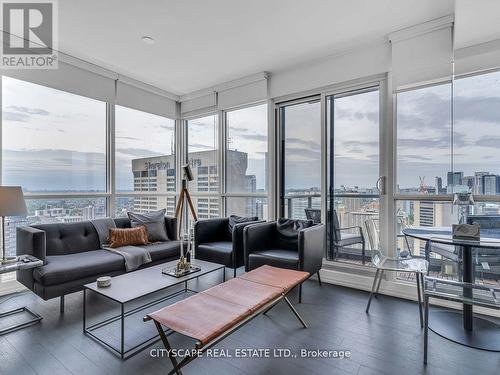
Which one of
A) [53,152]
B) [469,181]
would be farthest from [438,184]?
[53,152]

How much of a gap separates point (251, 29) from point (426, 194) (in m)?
2.48

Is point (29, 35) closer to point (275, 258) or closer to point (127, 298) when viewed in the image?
point (127, 298)

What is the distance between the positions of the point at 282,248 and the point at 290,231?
232mm

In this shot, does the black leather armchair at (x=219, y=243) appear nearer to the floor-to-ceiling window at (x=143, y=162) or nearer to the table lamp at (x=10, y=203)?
the floor-to-ceiling window at (x=143, y=162)

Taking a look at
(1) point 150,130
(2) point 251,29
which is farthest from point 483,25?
(1) point 150,130

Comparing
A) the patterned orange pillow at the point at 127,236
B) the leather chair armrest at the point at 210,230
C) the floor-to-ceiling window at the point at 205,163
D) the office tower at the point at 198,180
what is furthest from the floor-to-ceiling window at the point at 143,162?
the leather chair armrest at the point at 210,230

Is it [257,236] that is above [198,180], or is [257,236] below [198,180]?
below

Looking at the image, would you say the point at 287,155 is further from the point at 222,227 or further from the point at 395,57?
the point at 395,57

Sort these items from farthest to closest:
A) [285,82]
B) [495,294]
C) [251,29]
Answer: [285,82]
[251,29]
[495,294]

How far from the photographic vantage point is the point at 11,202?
2.48 metres

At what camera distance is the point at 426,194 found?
2865mm

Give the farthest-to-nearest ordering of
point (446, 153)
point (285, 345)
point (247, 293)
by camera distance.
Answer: point (446, 153) < point (285, 345) < point (247, 293)

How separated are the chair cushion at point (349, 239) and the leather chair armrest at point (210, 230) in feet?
4.97

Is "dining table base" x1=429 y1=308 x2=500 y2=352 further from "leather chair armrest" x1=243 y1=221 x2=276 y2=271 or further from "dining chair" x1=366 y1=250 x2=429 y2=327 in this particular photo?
"leather chair armrest" x1=243 y1=221 x2=276 y2=271
